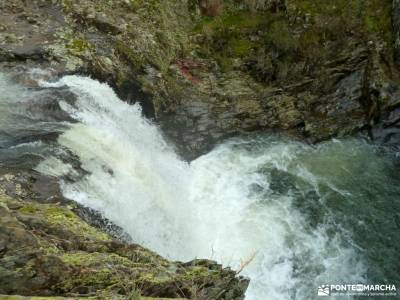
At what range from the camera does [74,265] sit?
5.56 metres

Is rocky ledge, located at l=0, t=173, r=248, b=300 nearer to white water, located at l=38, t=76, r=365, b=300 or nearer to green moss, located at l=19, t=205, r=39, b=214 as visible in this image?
green moss, located at l=19, t=205, r=39, b=214

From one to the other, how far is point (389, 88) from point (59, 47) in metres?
12.6

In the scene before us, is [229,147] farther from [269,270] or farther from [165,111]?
[269,270]

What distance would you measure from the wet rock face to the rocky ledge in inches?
301

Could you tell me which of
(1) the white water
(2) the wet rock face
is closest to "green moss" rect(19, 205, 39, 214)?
(1) the white water

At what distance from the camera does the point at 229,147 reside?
53.3 feet

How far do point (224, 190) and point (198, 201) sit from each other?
3.27 feet

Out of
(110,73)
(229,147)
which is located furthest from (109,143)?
(229,147)
